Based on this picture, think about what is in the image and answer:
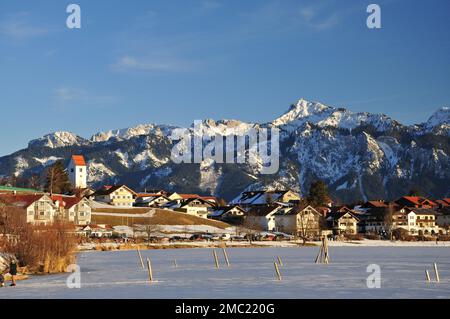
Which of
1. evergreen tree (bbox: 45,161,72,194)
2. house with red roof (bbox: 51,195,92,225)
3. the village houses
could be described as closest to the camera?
house with red roof (bbox: 51,195,92,225)

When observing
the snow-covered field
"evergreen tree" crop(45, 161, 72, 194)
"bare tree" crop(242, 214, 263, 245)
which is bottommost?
the snow-covered field

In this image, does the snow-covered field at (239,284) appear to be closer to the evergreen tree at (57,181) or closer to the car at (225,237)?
the car at (225,237)

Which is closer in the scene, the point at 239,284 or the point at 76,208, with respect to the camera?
the point at 239,284

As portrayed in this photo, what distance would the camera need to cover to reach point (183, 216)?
162375 millimetres

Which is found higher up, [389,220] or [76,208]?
[76,208]

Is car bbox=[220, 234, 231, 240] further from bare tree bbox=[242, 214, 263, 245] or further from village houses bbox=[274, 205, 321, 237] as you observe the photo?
village houses bbox=[274, 205, 321, 237]

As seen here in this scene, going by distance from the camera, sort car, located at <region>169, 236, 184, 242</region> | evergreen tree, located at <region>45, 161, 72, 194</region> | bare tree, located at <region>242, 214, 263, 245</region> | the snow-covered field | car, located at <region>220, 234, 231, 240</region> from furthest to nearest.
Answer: evergreen tree, located at <region>45, 161, 72, 194</region> < bare tree, located at <region>242, 214, 263, 245</region> < car, located at <region>220, 234, 231, 240</region> < car, located at <region>169, 236, 184, 242</region> < the snow-covered field

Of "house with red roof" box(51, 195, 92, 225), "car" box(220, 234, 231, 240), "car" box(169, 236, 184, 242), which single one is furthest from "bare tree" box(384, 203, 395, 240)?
"house with red roof" box(51, 195, 92, 225)

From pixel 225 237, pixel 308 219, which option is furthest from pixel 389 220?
pixel 225 237

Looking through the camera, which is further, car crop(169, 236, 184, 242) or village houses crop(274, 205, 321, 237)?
village houses crop(274, 205, 321, 237)

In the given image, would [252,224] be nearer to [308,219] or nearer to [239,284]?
[308,219]

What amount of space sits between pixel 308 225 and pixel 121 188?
59.7 metres
